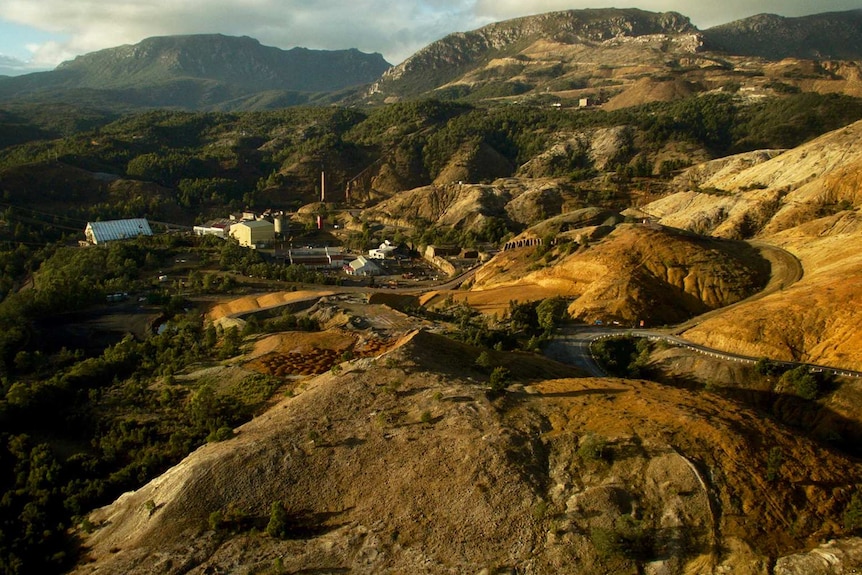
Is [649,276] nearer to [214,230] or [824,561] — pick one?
[824,561]

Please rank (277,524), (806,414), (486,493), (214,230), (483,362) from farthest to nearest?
(214,230) → (806,414) → (483,362) → (486,493) → (277,524)

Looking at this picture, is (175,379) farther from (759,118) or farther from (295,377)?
(759,118)

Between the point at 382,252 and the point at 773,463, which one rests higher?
the point at 773,463

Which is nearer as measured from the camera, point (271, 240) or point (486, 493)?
point (486, 493)

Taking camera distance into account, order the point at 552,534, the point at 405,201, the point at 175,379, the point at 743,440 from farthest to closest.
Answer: the point at 405,201, the point at 175,379, the point at 743,440, the point at 552,534

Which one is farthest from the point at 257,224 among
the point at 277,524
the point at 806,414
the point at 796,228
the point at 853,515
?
the point at 853,515

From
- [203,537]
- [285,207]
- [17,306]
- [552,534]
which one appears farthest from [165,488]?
[285,207]
